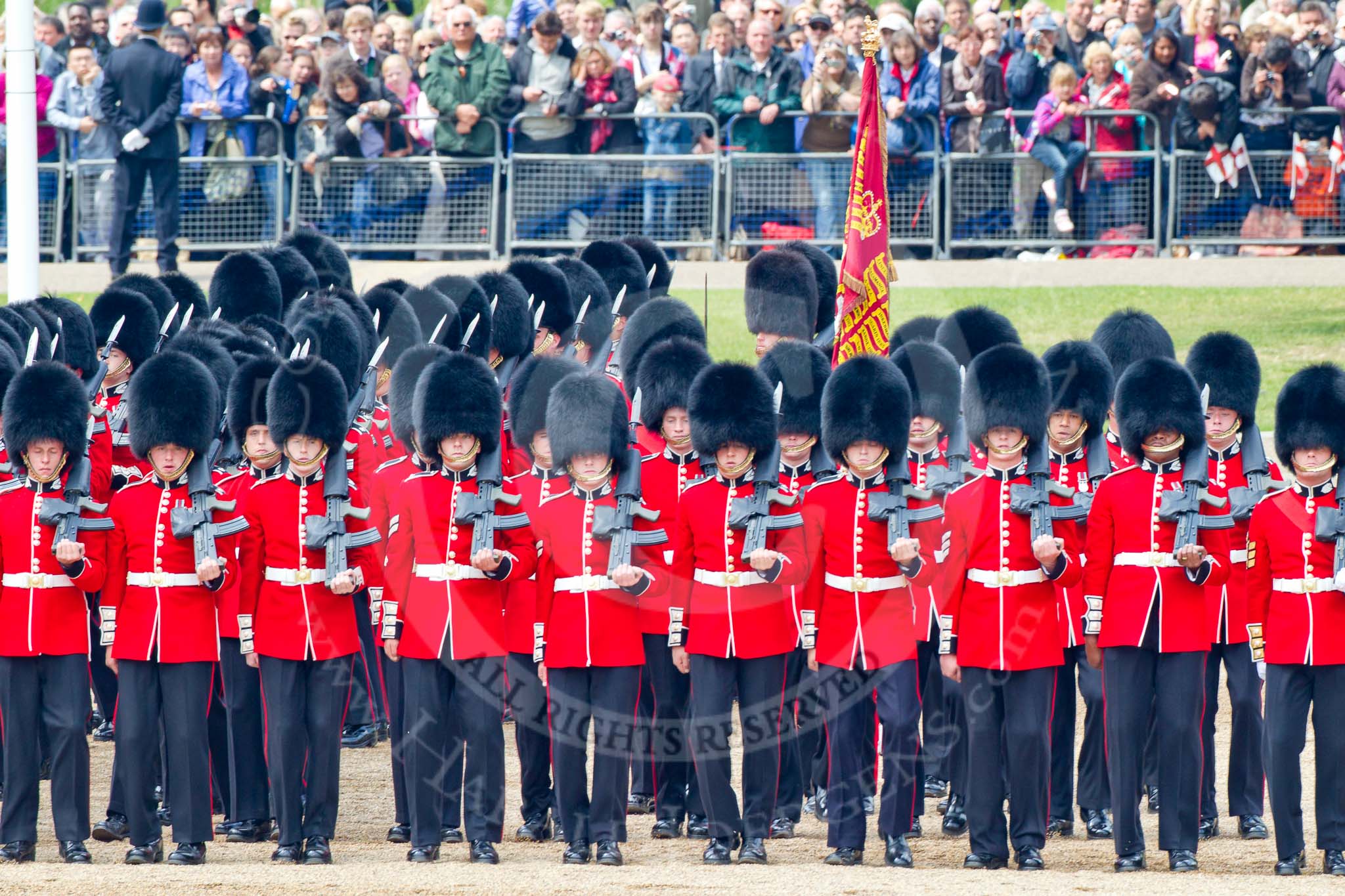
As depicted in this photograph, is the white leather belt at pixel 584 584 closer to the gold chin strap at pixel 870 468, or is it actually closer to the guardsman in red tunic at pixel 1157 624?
the gold chin strap at pixel 870 468

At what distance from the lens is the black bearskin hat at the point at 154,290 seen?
9695 millimetres

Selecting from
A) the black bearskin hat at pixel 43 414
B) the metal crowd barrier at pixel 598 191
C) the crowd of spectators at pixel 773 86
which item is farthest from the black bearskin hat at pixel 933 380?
the metal crowd barrier at pixel 598 191

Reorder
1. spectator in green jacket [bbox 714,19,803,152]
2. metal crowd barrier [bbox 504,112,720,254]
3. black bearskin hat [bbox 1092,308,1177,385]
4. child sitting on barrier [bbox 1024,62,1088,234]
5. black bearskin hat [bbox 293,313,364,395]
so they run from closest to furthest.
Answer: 1. black bearskin hat [bbox 1092,308,1177,385]
2. black bearskin hat [bbox 293,313,364,395]
3. child sitting on barrier [bbox 1024,62,1088,234]
4. spectator in green jacket [bbox 714,19,803,152]
5. metal crowd barrier [bbox 504,112,720,254]

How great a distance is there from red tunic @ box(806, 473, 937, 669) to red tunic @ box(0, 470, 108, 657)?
221 cm

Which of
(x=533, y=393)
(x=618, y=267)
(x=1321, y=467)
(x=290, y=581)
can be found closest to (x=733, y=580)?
(x=533, y=393)

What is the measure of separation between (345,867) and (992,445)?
2.36 m

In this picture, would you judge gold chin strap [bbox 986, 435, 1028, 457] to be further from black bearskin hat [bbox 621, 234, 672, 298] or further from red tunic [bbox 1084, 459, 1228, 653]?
black bearskin hat [bbox 621, 234, 672, 298]

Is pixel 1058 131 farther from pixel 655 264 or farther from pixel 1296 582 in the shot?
pixel 1296 582

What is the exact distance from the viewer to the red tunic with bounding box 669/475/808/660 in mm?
7074

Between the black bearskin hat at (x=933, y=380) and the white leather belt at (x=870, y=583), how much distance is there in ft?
3.50

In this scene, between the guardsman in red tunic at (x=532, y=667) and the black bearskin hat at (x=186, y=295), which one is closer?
the guardsman in red tunic at (x=532, y=667)

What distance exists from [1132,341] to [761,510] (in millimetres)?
2109

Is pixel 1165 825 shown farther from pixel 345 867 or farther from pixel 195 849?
pixel 195 849

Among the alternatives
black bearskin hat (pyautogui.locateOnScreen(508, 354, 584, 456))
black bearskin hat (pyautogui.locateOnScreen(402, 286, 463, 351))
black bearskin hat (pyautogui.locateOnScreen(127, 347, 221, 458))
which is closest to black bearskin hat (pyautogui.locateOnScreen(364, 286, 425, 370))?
black bearskin hat (pyautogui.locateOnScreen(402, 286, 463, 351))
